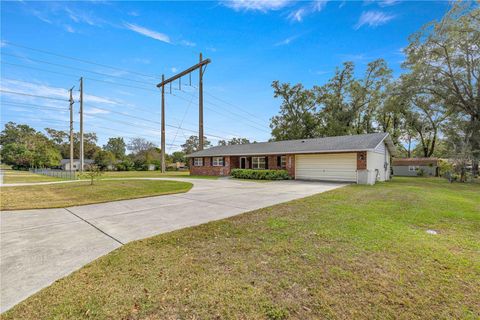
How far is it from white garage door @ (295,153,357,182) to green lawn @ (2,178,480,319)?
1068 centimetres

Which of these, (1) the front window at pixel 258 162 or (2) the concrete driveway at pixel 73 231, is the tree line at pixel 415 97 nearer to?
(1) the front window at pixel 258 162

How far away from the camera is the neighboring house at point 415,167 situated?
25156mm

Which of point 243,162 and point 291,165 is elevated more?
point 243,162

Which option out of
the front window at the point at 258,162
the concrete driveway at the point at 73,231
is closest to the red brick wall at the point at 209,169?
the front window at the point at 258,162

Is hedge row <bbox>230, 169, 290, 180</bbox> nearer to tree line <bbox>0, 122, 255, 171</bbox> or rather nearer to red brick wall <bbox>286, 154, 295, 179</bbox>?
red brick wall <bbox>286, 154, 295, 179</bbox>

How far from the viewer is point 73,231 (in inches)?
178

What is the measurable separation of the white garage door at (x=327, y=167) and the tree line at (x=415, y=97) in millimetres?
9036

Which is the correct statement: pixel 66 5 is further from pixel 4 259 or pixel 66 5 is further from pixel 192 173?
pixel 192 173

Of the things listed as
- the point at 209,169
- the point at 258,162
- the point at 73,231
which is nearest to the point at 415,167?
the point at 258,162

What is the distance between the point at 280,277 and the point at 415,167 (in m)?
31.7

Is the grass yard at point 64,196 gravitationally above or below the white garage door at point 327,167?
below

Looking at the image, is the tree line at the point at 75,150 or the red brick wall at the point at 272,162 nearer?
the red brick wall at the point at 272,162

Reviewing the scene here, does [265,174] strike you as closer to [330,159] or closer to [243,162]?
[243,162]

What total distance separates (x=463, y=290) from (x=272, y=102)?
33.8 m
